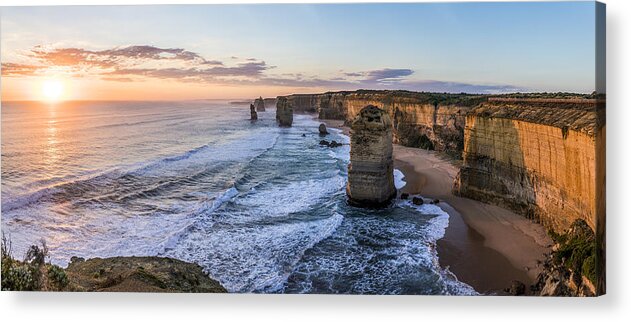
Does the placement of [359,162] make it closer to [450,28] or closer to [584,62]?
[450,28]

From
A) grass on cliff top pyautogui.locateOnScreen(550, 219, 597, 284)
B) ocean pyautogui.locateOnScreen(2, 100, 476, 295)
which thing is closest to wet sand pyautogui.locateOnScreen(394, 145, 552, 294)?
ocean pyautogui.locateOnScreen(2, 100, 476, 295)

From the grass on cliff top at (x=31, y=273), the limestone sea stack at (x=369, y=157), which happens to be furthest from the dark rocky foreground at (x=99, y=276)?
the limestone sea stack at (x=369, y=157)

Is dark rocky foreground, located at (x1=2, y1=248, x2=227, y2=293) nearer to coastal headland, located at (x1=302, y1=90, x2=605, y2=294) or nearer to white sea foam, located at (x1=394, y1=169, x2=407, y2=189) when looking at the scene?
coastal headland, located at (x1=302, y1=90, x2=605, y2=294)

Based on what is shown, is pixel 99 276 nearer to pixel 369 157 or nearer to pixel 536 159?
pixel 369 157

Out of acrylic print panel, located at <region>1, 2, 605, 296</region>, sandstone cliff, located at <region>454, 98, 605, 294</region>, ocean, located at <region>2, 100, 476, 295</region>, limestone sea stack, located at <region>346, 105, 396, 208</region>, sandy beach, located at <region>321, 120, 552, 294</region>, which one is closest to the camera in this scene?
sandstone cliff, located at <region>454, 98, 605, 294</region>

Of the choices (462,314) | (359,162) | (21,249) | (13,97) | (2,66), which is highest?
(2,66)

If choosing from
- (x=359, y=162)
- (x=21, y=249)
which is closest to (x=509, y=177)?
(x=359, y=162)

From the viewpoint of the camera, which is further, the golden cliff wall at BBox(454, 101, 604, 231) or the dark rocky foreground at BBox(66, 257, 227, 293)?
the golden cliff wall at BBox(454, 101, 604, 231)
